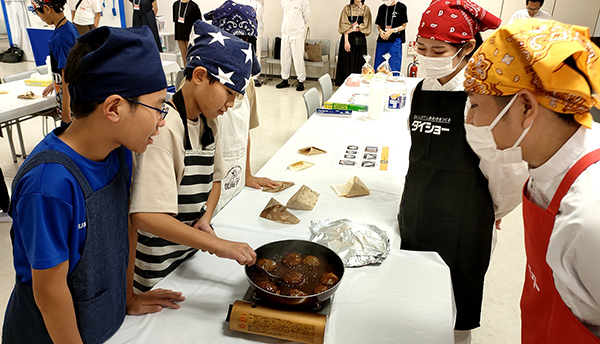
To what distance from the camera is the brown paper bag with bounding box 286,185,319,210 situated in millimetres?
1766

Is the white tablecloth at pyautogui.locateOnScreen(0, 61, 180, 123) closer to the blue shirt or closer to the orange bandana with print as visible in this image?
the blue shirt

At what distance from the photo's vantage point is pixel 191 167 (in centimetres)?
136

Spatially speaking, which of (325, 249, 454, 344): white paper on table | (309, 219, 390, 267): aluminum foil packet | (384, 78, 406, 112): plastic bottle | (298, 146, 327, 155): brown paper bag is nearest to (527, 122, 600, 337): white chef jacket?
(325, 249, 454, 344): white paper on table

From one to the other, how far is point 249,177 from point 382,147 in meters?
0.99

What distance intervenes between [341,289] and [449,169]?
2.12ft

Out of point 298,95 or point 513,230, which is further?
point 298,95

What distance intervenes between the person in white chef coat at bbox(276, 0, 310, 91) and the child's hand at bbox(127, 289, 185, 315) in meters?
6.65

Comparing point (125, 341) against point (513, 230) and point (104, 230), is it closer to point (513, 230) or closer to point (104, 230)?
point (104, 230)

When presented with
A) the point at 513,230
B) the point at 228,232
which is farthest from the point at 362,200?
the point at 513,230

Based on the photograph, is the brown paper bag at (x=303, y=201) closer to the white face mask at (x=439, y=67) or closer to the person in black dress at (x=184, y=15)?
the white face mask at (x=439, y=67)

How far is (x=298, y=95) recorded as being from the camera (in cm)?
720

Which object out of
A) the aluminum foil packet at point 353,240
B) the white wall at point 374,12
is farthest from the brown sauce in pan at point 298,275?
the white wall at point 374,12

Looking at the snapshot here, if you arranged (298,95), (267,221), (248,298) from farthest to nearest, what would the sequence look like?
1. (298,95)
2. (267,221)
3. (248,298)

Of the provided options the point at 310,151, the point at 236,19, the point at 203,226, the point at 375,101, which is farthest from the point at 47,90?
the point at 203,226
